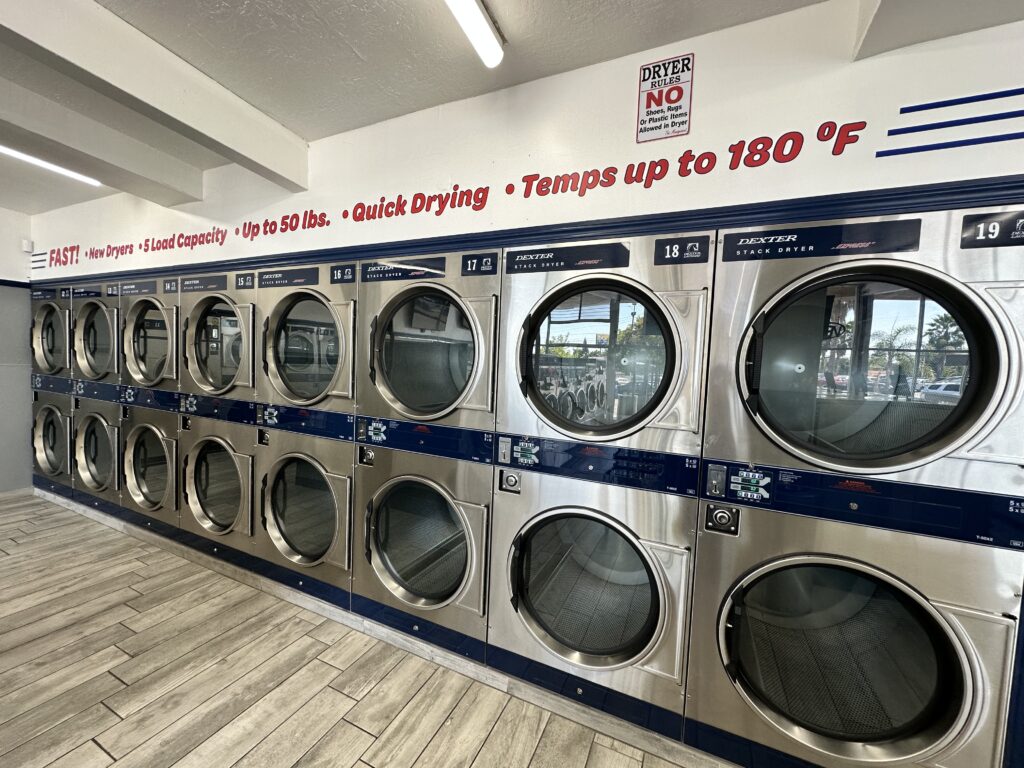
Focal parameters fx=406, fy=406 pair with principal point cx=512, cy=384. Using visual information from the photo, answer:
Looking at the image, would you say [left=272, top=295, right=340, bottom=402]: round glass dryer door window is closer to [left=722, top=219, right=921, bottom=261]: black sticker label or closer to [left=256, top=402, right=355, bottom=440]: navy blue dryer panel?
[left=256, top=402, right=355, bottom=440]: navy blue dryer panel

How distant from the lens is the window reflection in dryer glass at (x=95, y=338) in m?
4.09

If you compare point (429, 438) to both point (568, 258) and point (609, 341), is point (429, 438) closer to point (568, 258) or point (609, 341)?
point (609, 341)

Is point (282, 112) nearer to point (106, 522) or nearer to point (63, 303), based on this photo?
point (63, 303)

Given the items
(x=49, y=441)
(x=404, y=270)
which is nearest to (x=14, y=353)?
(x=49, y=441)

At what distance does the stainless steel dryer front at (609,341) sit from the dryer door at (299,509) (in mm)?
1677

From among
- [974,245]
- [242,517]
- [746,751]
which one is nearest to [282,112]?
[242,517]

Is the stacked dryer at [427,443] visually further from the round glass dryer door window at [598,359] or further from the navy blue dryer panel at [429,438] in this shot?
the round glass dryer door window at [598,359]

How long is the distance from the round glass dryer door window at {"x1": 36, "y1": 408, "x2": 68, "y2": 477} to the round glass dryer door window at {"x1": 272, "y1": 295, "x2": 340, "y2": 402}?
3.64 meters

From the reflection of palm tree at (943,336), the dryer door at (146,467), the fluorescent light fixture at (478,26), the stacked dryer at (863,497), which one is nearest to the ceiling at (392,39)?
the fluorescent light fixture at (478,26)

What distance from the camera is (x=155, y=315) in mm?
3658

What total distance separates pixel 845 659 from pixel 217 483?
430 centimetres

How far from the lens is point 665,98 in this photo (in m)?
1.81

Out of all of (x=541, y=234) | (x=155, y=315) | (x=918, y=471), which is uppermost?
(x=541, y=234)

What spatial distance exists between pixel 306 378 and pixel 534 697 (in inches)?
96.2
